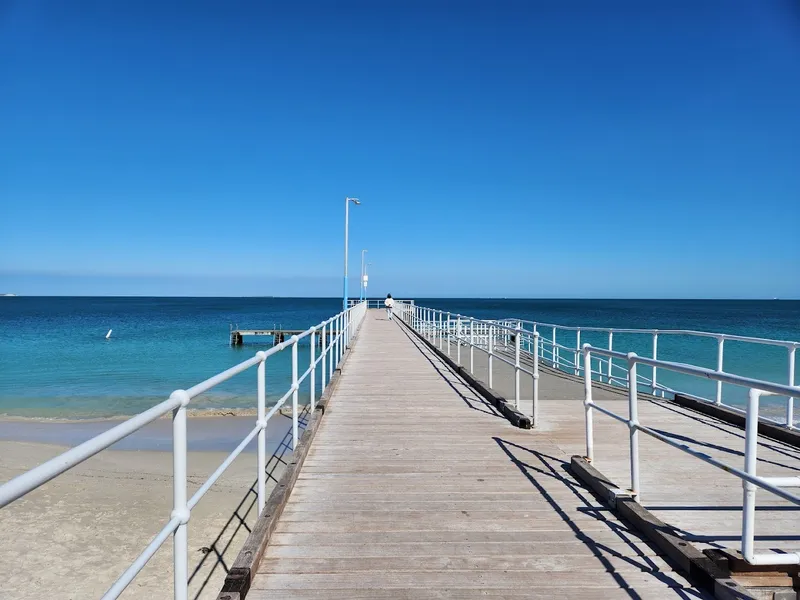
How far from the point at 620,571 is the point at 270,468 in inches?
296

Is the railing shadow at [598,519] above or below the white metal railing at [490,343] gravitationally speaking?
below

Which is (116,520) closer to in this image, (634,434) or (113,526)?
(113,526)

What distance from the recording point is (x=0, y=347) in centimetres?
3800

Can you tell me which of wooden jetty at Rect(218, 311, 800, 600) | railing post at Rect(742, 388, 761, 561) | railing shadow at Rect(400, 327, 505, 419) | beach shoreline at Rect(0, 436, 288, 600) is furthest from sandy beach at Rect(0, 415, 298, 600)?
railing post at Rect(742, 388, 761, 561)

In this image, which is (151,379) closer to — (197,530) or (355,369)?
(355,369)

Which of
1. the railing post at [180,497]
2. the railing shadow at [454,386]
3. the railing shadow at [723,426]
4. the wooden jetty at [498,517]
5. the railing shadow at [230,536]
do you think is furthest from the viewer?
the railing shadow at [454,386]

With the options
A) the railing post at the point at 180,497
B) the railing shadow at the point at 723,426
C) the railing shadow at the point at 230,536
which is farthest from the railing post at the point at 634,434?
the railing shadow at the point at 230,536

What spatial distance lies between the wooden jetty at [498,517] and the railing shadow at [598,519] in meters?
0.01

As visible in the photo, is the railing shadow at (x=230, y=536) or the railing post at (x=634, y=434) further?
the railing shadow at (x=230, y=536)

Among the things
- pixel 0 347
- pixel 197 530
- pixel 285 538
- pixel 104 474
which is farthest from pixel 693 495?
pixel 0 347

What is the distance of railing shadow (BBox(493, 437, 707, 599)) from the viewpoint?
2.86m

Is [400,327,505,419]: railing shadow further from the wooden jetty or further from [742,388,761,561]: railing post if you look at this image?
[742,388,761,561]: railing post

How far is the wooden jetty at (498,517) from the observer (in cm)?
282

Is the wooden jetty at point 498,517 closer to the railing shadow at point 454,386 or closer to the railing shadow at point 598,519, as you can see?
the railing shadow at point 598,519
